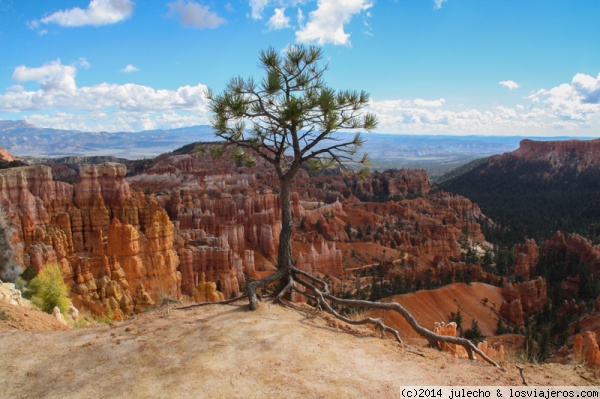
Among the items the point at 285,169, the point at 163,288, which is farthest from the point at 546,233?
the point at 285,169

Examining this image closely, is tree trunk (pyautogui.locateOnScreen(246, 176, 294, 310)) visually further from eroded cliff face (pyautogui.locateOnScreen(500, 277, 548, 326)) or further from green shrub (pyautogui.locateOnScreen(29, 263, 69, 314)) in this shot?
eroded cliff face (pyautogui.locateOnScreen(500, 277, 548, 326))

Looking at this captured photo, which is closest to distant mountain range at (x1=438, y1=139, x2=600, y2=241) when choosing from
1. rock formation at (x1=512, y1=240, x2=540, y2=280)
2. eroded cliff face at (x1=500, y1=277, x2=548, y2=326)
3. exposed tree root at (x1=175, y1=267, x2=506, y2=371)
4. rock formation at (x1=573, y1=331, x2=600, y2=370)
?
rock formation at (x1=512, y1=240, x2=540, y2=280)

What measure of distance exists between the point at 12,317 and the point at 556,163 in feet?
403

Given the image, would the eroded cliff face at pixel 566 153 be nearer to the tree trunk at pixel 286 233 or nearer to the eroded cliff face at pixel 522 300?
the eroded cliff face at pixel 522 300

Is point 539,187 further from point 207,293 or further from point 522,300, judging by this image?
point 207,293

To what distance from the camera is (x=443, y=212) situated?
2633 inches

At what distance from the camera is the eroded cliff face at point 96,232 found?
736 inches

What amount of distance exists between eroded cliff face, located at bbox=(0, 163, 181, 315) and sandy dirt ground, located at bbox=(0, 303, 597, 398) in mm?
12299

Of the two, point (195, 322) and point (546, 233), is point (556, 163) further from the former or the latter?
point (195, 322)

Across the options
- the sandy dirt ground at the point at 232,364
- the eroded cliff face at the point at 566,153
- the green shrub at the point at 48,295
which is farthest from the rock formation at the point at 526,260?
the eroded cliff face at the point at 566,153

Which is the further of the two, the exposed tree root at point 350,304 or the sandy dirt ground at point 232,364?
the exposed tree root at point 350,304

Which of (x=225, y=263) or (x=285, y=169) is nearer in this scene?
(x=285, y=169)

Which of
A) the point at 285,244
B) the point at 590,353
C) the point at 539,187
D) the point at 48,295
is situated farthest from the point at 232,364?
the point at 539,187

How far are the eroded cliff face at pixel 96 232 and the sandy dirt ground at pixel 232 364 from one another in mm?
12299
